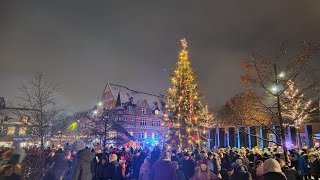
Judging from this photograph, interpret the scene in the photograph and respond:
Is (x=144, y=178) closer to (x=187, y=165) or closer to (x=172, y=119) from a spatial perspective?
(x=187, y=165)

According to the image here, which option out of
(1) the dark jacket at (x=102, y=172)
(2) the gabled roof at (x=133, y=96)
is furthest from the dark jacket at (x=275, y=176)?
(2) the gabled roof at (x=133, y=96)

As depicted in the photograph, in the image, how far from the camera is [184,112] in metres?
28.0

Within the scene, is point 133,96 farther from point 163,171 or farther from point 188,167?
point 163,171

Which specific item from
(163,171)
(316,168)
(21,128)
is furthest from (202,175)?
(21,128)

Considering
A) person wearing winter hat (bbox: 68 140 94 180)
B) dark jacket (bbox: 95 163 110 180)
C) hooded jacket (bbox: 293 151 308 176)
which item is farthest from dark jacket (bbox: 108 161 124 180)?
hooded jacket (bbox: 293 151 308 176)

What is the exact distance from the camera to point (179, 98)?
28266 millimetres

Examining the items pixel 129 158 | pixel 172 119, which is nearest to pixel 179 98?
pixel 172 119

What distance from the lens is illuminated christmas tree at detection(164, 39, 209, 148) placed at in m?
27.5

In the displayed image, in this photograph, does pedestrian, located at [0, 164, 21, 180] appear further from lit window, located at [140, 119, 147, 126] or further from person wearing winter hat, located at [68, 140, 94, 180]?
lit window, located at [140, 119, 147, 126]

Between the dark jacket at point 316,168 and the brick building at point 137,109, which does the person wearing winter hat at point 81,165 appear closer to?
the dark jacket at point 316,168

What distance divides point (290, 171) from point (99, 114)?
3019 centimetres

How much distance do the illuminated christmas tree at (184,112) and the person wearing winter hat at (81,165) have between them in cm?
2065

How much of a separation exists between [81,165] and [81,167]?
5 cm

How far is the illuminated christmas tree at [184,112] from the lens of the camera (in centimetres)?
2747
